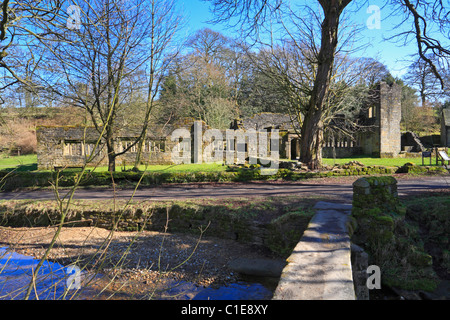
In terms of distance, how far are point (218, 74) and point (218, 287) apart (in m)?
28.2

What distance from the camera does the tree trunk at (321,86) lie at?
12.5 metres

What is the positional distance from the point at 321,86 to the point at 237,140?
10.6 m

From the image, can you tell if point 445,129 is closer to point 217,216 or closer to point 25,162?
point 217,216

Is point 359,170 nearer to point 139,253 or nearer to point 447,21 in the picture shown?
point 447,21

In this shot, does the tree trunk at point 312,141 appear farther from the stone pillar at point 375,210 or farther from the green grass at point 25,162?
the green grass at point 25,162

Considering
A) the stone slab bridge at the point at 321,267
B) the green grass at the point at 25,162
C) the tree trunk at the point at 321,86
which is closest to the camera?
the stone slab bridge at the point at 321,267

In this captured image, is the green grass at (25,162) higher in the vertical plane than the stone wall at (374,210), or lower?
higher

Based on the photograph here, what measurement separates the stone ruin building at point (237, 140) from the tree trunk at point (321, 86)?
6064 mm

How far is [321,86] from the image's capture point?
1338 centimetres

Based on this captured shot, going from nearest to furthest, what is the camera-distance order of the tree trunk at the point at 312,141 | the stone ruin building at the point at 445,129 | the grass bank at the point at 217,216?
the grass bank at the point at 217,216, the tree trunk at the point at 312,141, the stone ruin building at the point at 445,129

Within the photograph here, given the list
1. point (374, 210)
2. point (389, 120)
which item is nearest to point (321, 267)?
point (374, 210)

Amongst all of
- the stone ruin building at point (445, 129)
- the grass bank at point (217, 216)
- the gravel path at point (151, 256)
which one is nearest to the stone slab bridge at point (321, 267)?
the grass bank at point (217, 216)

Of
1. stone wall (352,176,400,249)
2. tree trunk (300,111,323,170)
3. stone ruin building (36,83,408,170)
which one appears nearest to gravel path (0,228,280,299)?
stone wall (352,176,400,249)

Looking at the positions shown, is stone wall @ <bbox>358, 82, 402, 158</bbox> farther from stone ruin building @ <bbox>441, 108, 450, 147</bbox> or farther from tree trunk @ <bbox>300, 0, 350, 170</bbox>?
tree trunk @ <bbox>300, 0, 350, 170</bbox>
